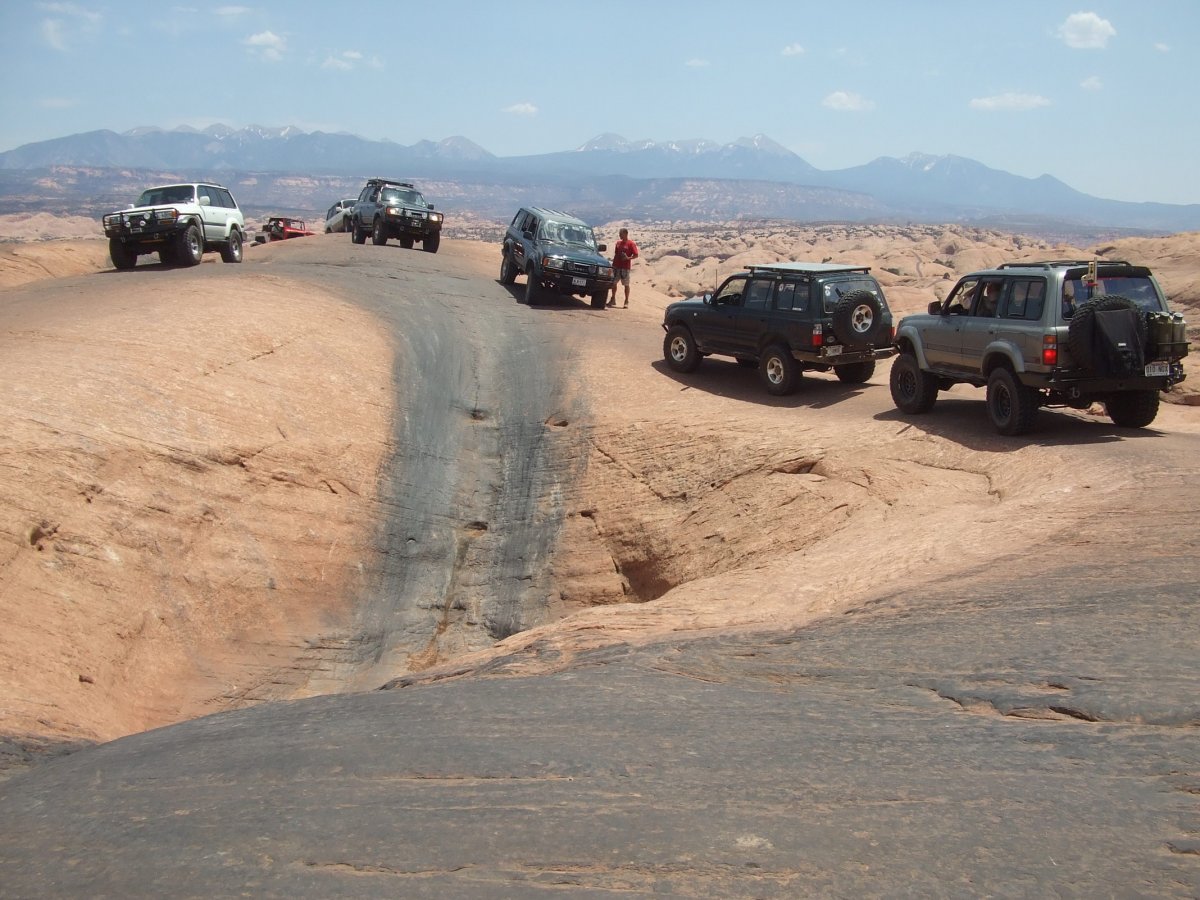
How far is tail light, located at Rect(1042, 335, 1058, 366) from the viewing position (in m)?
11.9

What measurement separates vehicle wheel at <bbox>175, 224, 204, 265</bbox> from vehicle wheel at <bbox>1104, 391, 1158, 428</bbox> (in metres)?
20.7

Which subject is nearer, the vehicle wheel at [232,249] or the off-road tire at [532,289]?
the off-road tire at [532,289]

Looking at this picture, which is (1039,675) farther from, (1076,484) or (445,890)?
(1076,484)

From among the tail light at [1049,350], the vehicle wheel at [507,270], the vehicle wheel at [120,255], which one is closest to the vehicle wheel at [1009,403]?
the tail light at [1049,350]

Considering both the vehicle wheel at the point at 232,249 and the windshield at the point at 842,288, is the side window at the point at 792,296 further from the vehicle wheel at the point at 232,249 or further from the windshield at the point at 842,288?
the vehicle wheel at the point at 232,249

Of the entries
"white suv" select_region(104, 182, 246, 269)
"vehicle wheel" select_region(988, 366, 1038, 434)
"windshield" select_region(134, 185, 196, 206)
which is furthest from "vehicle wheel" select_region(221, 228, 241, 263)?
"vehicle wheel" select_region(988, 366, 1038, 434)

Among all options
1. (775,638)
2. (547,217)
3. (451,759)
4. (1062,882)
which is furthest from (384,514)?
(547,217)

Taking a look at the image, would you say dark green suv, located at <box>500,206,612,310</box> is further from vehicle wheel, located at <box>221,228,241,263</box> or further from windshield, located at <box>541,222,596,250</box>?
vehicle wheel, located at <box>221,228,241,263</box>

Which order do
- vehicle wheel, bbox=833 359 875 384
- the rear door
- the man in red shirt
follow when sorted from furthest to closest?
the man in red shirt → vehicle wheel, bbox=833 359 875 384 → the rear door

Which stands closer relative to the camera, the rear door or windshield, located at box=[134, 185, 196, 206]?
the rear door

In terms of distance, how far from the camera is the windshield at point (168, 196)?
25.2 m

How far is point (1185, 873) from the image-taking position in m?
4.18

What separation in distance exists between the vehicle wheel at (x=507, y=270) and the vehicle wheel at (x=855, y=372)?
1169 centimetres

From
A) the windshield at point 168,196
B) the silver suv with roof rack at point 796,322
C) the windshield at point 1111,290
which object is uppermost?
the windshield at point 168,196
